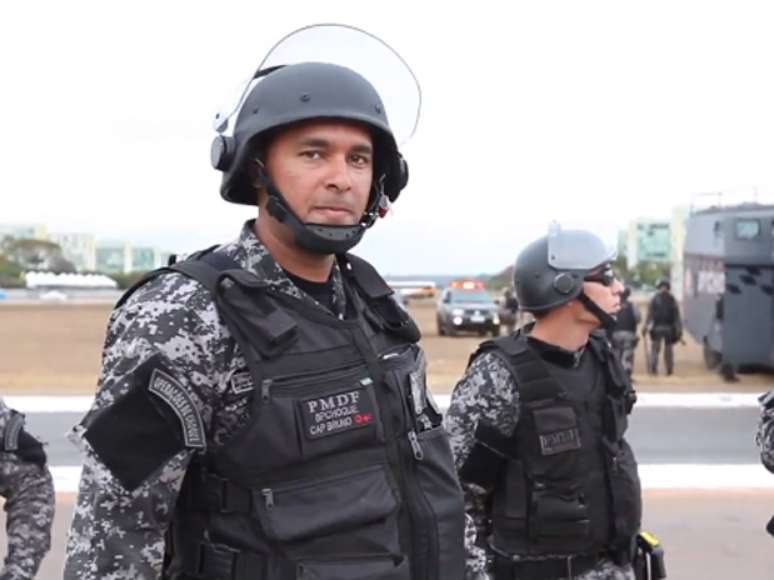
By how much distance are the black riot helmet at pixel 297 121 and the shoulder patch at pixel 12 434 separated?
3.50 feet

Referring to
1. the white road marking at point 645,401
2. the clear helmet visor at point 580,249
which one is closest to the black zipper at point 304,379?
the clear helmet visor at point 580,249

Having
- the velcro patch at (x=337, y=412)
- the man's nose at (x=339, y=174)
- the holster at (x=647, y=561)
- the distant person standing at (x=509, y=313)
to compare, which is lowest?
the distant person standing at (x=509, y=313)

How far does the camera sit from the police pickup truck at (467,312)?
26406mm

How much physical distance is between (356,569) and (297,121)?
87cm

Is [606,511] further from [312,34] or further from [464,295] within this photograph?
[464,295]

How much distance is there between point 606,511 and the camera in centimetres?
337

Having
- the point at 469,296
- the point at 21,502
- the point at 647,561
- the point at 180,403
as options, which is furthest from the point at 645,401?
the point at 469,296

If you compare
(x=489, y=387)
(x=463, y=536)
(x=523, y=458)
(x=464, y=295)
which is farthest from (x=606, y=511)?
(x=464, y=295)

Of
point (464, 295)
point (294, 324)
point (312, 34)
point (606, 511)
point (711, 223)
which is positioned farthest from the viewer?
point (464, 295)

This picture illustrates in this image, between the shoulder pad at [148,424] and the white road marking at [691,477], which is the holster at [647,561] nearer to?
the shoulder pad at [148,424]

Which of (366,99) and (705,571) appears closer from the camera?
(366,99)

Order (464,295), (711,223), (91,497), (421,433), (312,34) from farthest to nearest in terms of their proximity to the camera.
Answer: (464,295) → (711,223) → (312,34) → (421,433) → (91,497)

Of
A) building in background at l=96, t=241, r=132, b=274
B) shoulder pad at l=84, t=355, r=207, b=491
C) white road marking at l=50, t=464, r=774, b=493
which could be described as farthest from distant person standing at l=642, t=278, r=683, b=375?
building in background at l=96, t=241, r=132, b=274

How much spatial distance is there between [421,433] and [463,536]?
0.77 feet
